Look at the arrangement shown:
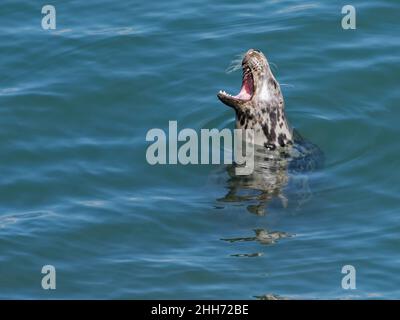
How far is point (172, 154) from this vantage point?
13.7 meters

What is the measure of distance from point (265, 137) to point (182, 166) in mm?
957

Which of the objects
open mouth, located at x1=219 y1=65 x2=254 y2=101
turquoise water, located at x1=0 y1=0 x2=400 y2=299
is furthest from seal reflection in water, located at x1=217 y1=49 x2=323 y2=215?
turquoise water, located at x1=0 y1=0 x2=400 y2=299

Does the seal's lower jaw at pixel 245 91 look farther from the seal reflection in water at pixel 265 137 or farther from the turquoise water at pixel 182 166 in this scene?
the turquoise water at pixel 182 166

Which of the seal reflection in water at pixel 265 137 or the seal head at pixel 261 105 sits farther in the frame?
the seal head at pixel 261 105

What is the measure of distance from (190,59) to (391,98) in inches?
104

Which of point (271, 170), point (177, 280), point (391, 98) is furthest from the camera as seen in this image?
point (391, 98)

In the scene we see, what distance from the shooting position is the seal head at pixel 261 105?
1318 cm

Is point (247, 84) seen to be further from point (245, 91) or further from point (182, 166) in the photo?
point (182, 166)

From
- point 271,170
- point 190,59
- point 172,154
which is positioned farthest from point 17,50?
point 271,170

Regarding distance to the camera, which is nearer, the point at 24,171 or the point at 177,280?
the point at 177,280

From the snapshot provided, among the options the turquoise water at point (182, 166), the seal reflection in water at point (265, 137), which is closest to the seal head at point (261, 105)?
the seal reflection in water at point (265, 137)

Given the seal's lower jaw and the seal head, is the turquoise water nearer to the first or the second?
the seal head

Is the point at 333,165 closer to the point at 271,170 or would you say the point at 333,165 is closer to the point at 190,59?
the point at 271,170

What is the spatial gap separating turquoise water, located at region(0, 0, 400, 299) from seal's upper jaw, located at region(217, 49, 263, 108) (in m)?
0.81
